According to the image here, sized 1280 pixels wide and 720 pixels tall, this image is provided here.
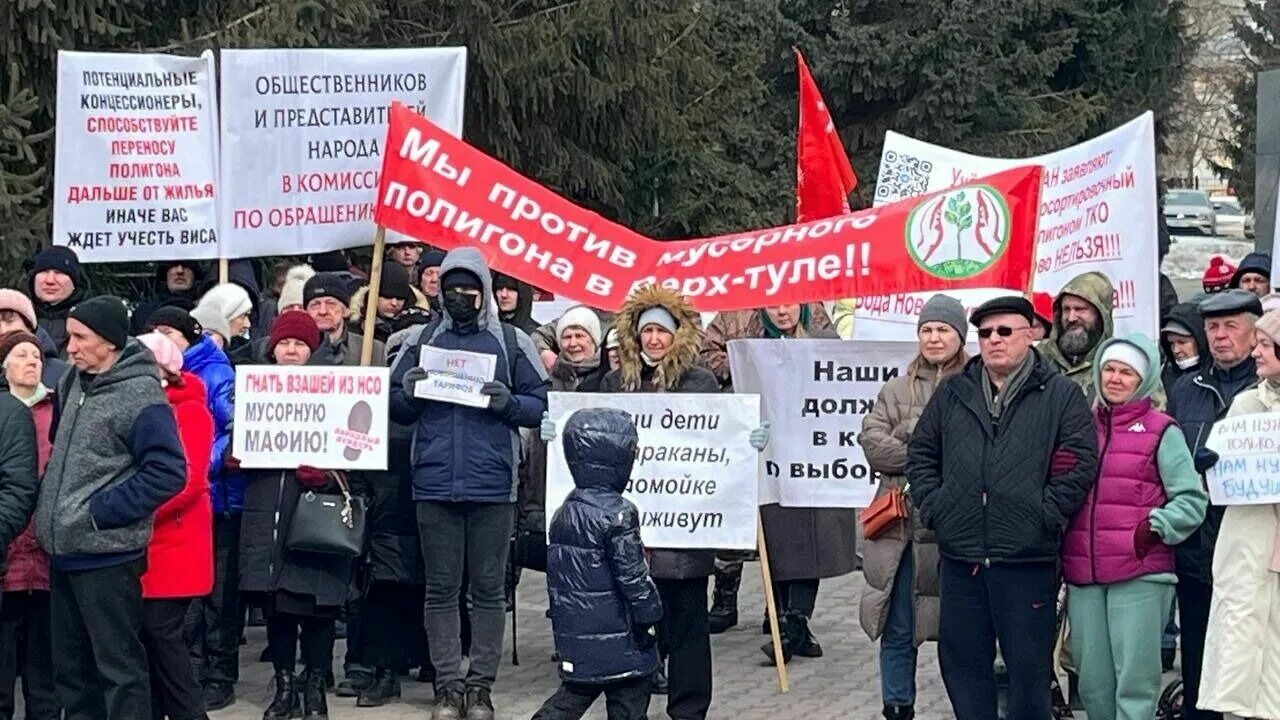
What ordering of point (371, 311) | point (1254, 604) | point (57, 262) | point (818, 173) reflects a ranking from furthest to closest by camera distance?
1. point (818, 173)
2. point (57, 262)
3. point (371, 311)
4. point (1254, 604)

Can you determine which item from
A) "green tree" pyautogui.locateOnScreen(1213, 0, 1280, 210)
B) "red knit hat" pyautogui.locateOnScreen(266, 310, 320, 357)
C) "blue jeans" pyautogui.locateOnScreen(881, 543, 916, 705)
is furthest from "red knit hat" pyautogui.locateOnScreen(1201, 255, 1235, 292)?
"green tree" pyautogui.locateOnScreen(1213, 0, 1280, 210)

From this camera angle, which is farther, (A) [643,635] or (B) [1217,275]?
(B) [1217,275]

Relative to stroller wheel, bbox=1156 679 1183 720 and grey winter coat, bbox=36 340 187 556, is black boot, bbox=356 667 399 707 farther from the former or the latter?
stroller wheel, bbox=1156 679 1183 720

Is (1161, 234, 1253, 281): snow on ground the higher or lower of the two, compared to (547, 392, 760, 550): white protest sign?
higher

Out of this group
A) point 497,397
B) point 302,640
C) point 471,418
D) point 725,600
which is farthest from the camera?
point 725,600

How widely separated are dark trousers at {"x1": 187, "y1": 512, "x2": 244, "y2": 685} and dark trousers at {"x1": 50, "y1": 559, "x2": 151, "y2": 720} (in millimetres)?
1180

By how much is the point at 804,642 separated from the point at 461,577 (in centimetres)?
231

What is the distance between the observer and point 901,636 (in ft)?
28.0

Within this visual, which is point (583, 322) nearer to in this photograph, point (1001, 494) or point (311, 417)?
point (311, 417)

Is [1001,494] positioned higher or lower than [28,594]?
higher

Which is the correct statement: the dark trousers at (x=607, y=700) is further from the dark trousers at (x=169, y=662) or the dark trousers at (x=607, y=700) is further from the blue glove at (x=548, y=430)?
the dark trousers at (x=169, y=662)

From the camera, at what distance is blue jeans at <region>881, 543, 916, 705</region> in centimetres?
853

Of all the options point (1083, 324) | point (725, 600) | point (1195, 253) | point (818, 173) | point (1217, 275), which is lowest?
point (725, 600)

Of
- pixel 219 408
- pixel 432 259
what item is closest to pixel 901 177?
pixel 432 259
